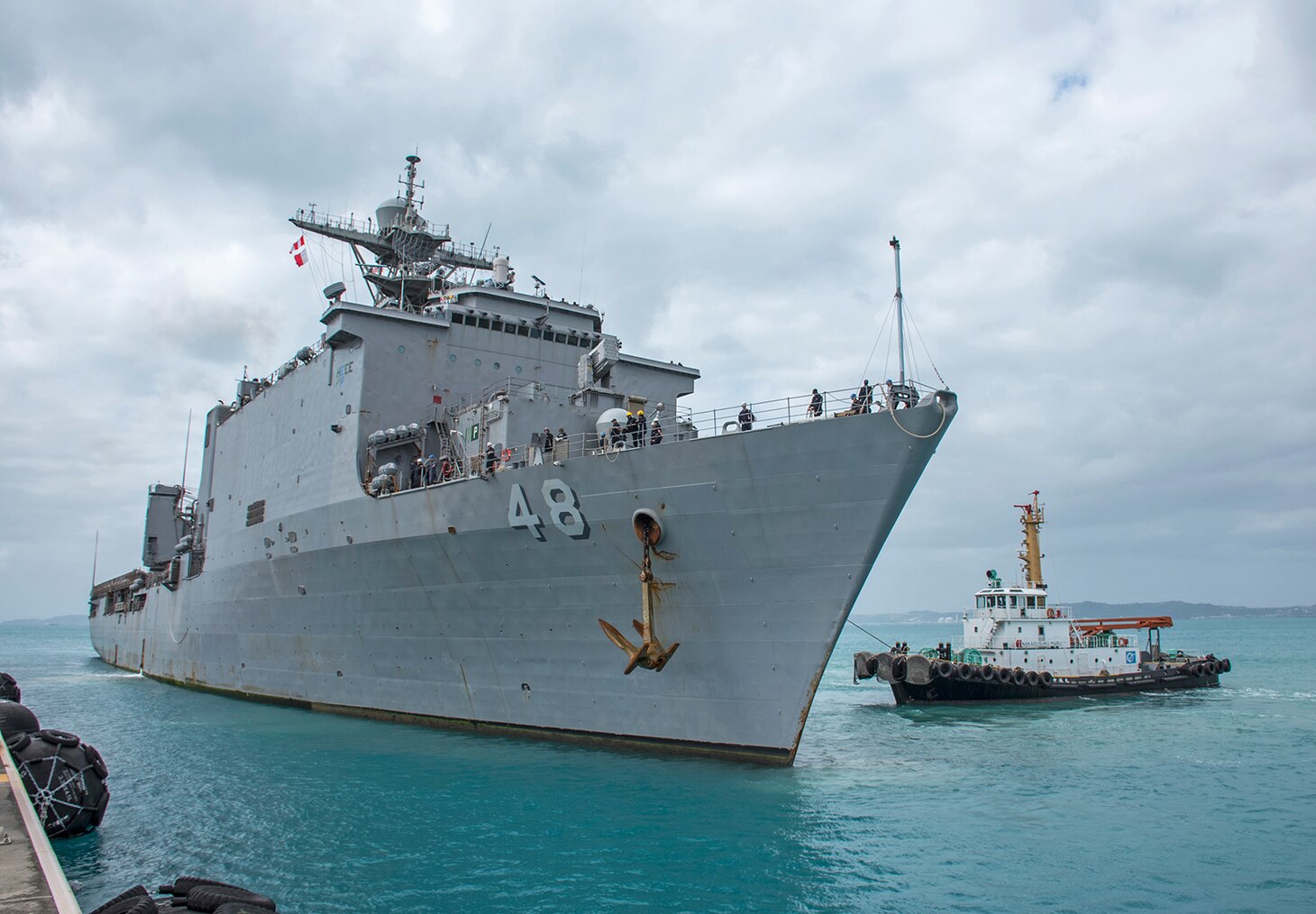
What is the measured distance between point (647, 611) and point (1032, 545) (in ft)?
68.3

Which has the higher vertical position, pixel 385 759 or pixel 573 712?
pixel 573 712

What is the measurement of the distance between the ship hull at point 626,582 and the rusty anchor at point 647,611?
13 cm

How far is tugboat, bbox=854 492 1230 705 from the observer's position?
23859 mm

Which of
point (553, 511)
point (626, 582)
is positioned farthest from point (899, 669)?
point (553, 511)

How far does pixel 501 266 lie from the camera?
18.4m

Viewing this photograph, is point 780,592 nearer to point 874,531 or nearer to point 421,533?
point 874,531

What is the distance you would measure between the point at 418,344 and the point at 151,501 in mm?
26691

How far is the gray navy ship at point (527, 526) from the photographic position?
10.7 meters

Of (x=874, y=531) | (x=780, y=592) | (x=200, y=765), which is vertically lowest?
(x=200, y=765)

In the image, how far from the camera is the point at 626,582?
1176 centimetres

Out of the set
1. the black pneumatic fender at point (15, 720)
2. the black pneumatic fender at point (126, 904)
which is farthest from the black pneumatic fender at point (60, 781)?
the black pneumatic fender at point (126, 904)

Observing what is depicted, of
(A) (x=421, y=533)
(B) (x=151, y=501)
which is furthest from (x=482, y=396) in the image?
(B) (x=151, y=501)

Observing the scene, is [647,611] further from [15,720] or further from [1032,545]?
[1032,545]

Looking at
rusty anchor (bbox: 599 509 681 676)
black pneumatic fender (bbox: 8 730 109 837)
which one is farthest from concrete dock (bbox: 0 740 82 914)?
rusty anchor (bbox: 599 509 681 676)
